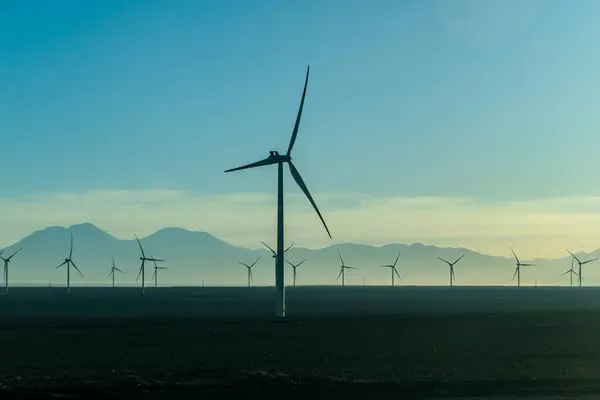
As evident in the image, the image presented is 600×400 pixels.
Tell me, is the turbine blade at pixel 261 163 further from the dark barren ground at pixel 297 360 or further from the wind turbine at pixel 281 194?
the dark barren ground at pixel 297 360

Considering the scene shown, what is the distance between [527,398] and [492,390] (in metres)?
3.12

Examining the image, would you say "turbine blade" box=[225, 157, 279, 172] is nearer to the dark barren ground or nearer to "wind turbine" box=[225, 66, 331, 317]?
"wind turbine" box=[225, 66, 331, 317]

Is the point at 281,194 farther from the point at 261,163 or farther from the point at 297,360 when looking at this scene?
the point at 297,360

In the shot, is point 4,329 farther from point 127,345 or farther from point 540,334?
point 540,334

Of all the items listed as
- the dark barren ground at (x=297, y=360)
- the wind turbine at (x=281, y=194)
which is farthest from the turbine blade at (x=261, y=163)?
the dark barren ground at (x=297, y=360)

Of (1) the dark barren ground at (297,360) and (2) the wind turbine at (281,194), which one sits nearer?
(1) the dark barren ground at (297,360)

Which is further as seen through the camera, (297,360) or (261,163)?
(261,163)

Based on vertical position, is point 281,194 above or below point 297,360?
above

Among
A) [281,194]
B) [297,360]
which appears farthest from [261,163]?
[297,360]

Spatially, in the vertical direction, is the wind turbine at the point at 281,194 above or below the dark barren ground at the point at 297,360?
above

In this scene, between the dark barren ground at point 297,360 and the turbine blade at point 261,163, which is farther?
the turbine blade at point 261,163

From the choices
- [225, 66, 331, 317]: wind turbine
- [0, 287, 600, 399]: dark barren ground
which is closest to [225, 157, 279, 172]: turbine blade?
[225, 66, 331, 317]: wind turbine

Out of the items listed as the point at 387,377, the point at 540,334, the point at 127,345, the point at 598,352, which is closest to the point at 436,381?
the point at 387,377

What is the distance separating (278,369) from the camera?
164 ft
